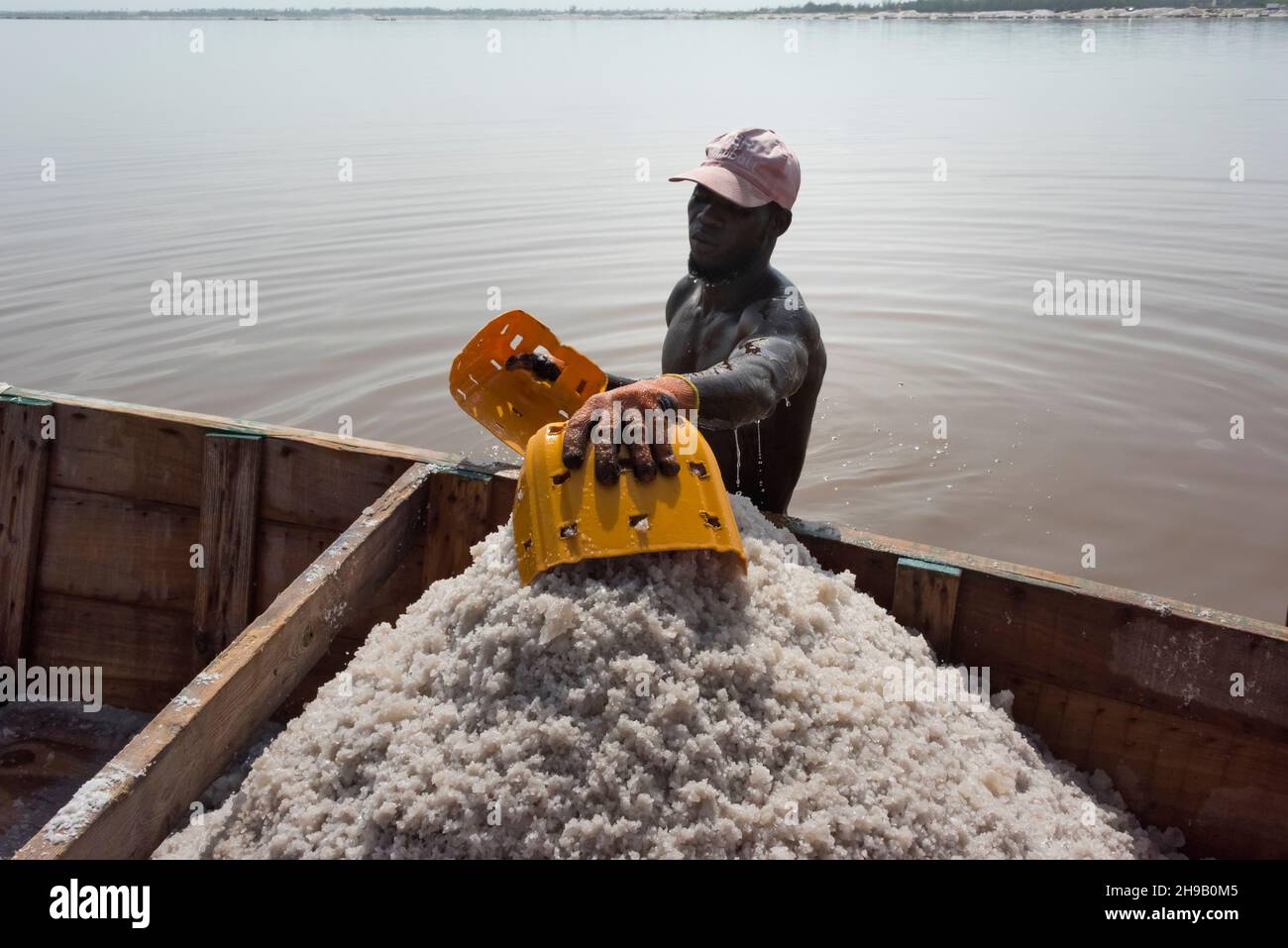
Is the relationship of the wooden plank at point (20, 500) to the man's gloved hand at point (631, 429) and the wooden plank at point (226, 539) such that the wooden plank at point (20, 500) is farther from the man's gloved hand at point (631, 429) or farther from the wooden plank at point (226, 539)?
the man's gloved hand at point (631, 429)

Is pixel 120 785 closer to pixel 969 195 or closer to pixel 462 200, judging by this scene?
pixel 462 200

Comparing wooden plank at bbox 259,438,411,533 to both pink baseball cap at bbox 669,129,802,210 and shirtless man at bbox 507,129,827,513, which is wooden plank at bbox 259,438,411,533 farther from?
pink baseball cap at bbox 669,129,802,210

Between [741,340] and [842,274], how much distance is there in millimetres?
5616

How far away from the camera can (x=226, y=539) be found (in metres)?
3.08

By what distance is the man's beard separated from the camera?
9.21 feet

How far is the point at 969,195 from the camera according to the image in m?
10.5

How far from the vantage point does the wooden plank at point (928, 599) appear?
249cm

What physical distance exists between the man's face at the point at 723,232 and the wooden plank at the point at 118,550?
1758 millimetres

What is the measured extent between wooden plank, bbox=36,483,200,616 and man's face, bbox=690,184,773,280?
1.76m

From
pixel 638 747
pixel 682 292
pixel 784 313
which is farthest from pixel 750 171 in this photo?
pixel 638 747

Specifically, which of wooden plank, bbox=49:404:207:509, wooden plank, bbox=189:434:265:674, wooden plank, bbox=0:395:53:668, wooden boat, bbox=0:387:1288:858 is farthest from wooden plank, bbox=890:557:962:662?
wooden plank, bbox=0:395:53:668

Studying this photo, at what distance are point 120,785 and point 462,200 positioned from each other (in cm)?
909
